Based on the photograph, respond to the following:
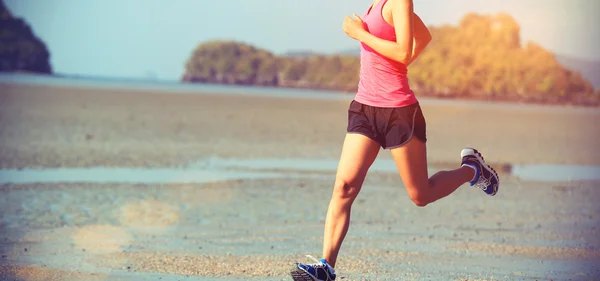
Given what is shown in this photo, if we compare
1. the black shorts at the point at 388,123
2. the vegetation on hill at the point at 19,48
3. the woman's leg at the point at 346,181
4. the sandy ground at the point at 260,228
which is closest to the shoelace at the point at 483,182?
the sandy ground at the point at 260,228

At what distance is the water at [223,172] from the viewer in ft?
43.4

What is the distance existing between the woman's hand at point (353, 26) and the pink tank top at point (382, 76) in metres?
0.07

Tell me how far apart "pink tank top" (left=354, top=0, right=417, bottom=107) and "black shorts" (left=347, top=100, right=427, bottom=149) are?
1.5 inches

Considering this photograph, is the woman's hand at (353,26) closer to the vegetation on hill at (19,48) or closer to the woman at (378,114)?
the woman at (378,114)

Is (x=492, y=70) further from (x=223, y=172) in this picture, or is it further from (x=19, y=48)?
(x=223, y=172)

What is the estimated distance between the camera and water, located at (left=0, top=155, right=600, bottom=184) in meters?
13.2

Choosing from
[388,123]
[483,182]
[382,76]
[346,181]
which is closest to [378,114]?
[388,123]

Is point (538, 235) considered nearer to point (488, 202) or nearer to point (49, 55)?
point (488, 202)

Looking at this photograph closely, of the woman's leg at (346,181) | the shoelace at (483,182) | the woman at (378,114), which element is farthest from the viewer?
the shoelace at (483,182)

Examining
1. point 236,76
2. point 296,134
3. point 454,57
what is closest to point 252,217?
point 296,134

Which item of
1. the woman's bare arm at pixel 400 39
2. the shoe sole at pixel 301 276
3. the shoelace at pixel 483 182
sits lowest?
the shoe sole at pixel 301 276

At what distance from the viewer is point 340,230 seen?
586cm

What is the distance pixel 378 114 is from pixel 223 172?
9.18m

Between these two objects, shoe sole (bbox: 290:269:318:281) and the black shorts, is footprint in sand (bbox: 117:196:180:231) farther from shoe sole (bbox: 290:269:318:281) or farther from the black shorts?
the black shorts
